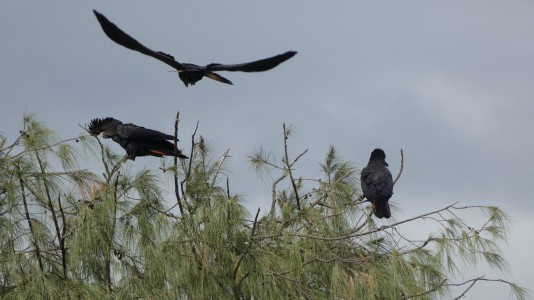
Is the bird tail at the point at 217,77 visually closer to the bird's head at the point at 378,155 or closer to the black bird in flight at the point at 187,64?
the black bird in flight at the point at 187,64

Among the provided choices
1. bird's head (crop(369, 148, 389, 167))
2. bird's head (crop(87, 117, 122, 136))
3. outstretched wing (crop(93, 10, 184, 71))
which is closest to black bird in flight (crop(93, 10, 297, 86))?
outstretched wing (crop(93, 10, 184, 71))

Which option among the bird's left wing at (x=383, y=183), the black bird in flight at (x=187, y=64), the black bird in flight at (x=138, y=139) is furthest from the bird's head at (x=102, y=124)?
the bird's left wing at (x=383, y=183)

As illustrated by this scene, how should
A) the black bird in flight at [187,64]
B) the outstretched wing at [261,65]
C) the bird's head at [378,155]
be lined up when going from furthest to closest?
the bird's head at [378,155] → the black bird in flight at [187,64] → the outstretched wing at [261,65]

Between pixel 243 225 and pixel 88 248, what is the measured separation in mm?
834

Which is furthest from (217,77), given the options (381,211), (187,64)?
(381,211)

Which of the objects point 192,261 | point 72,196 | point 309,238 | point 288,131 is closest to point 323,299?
point 309,238

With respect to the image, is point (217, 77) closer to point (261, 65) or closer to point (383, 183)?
point (261, 65)

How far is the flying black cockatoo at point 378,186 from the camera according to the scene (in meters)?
5.43

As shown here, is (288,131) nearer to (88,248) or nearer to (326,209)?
(326,209)

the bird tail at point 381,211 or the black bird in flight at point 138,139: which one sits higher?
the black bird in flight at point 138,139

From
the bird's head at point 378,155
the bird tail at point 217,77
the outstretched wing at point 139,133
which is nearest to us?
the bird tail at point 217,77

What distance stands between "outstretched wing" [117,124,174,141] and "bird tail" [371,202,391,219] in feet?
4.60

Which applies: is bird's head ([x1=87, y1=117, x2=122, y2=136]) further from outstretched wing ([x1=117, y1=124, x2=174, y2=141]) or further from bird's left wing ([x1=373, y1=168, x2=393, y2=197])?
bird's left wing ([x1=373, y1=168, x2=393, y2=197])

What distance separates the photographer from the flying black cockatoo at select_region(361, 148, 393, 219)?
17.8 ft
